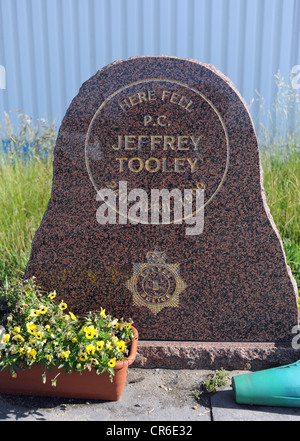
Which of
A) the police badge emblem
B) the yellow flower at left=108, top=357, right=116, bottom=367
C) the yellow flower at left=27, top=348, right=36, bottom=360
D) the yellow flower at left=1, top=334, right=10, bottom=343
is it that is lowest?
the yellow flower at left=108, top=357, right=116, bottom=367

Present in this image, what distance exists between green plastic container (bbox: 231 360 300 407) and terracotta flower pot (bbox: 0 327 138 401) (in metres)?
0.64

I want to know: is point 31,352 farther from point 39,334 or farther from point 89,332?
point 89,332

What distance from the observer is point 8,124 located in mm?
4535

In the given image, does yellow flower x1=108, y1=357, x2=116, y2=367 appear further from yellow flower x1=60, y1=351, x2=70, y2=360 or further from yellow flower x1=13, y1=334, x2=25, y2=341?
yellow flower x1=13, y1=334, x2=25, y2=341

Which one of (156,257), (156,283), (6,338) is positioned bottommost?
(6,338)

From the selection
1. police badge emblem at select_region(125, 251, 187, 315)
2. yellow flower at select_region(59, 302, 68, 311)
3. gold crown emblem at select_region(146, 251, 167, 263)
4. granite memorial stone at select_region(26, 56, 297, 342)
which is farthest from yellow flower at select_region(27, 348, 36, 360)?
gold crown emblem at select_region(146, 251, 167, 263)

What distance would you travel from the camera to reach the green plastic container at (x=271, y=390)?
2422 millimetres

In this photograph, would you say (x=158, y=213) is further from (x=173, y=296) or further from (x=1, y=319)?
(x=1, y=319)

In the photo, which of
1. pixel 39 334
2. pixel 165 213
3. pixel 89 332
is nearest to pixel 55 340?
pixel 39 334

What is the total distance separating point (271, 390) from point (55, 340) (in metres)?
1.22

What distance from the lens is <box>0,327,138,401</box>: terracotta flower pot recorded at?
2424 mm

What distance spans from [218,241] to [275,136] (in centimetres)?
235

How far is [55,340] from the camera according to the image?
7.94ft
